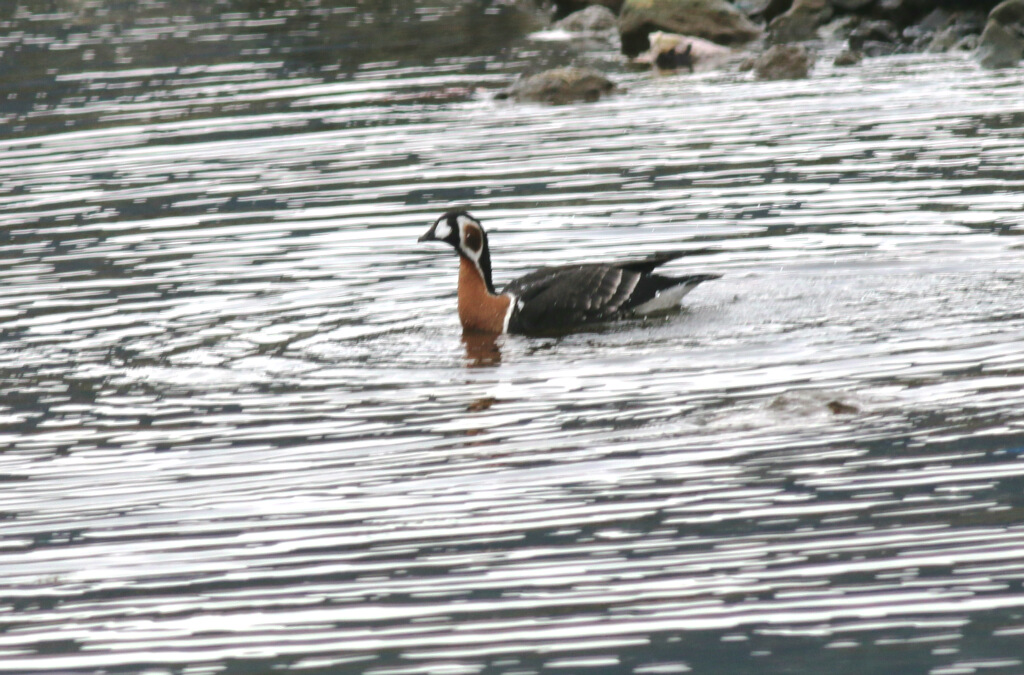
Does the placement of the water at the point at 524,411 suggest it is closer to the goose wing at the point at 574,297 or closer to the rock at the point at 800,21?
the goose wing at the point at 574,297

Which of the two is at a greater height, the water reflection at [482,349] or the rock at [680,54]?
the rock at [680,54]

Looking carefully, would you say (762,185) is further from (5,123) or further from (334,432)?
(5,123)

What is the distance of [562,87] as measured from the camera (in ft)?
83.6

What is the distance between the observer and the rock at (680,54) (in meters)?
30.1

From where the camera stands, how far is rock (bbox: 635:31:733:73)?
30.1 m

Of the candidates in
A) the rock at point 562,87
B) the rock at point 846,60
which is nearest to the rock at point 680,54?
the rock at point 846,60

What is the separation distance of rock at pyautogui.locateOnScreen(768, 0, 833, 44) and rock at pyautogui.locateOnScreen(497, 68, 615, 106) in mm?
8604

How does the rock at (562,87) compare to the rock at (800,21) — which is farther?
the rock at (800,21)

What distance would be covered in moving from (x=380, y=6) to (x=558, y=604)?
4102 centimetres

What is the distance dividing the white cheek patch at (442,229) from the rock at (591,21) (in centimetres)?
2677

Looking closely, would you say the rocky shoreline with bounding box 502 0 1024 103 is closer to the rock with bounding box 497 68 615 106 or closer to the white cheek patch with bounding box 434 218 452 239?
the rock with bounding box 497 68 615 106

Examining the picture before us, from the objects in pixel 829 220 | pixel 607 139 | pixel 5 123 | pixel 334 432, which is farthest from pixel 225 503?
pixel 5 123

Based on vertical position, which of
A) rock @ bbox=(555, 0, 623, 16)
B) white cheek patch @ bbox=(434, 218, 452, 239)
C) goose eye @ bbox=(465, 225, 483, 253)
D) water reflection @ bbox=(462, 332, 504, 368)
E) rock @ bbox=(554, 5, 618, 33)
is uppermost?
rock @ bbox=(555, 0, 623, 16)

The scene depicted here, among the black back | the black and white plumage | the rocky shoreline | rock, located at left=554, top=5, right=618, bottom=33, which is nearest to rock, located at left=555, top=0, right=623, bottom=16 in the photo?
rock, located at left=554, top=5, right=618, bottom=33
